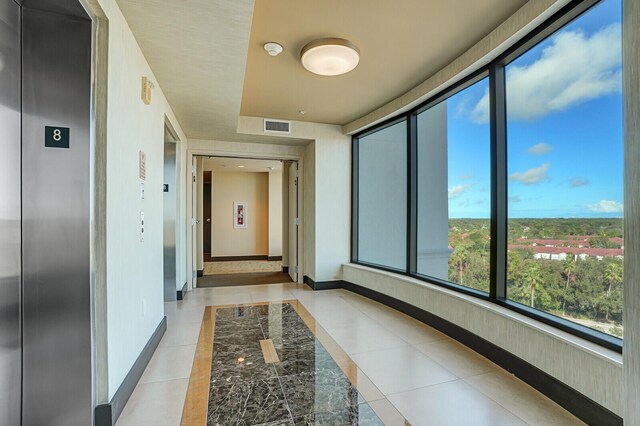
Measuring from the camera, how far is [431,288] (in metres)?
3.37

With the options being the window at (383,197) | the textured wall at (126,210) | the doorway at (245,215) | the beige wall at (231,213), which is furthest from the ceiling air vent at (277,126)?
the beige wall at (231,213)

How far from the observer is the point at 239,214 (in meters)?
8.81

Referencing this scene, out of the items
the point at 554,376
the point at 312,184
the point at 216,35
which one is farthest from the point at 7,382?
the point at 312,184

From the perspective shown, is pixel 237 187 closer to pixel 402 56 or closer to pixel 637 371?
pixel 402 56

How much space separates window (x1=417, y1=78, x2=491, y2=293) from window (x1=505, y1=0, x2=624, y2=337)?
342mm

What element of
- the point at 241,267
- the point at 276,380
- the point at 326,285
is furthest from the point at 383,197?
the point at 241,267

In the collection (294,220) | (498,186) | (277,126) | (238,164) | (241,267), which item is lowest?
(241,267)

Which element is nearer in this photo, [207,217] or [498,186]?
[498,186]

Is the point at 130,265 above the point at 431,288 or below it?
above

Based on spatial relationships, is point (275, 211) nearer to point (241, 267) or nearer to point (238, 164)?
point (238, 164)

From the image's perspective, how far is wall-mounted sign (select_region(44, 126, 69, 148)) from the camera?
1613 millimetres

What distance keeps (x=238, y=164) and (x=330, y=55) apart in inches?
205

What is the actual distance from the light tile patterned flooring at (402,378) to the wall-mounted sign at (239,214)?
5087 mm

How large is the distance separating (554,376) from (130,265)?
2969mm
